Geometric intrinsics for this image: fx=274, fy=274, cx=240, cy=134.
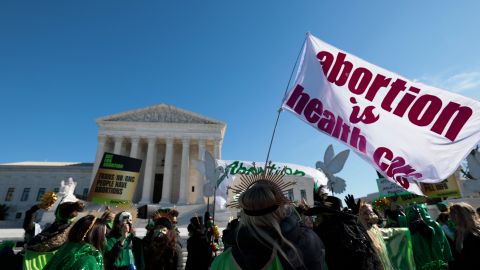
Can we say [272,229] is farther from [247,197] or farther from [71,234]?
[71,234]

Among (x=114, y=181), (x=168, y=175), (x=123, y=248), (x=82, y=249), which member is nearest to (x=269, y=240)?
(x=82, y=249)

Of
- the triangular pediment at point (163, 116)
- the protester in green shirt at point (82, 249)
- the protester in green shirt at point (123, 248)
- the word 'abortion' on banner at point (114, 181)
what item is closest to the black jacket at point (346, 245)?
the protester in green shirt at point (82, 249)

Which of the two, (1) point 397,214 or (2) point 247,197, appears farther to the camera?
(1) point 397,214

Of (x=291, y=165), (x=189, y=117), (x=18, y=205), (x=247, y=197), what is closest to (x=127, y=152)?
(x=189, y=117)

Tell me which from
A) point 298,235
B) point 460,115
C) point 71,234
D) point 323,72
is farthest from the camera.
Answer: point 323,72

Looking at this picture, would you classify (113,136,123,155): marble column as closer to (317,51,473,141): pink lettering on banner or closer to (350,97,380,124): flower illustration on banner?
(317,51,473,141): pink lettering on banner

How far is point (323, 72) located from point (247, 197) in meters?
4.27

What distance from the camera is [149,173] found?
39.2 m

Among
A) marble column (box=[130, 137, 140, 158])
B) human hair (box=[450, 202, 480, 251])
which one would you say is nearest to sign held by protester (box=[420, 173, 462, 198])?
human hair (box=[450, 202, 480, 251])

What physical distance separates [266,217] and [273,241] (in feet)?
0.50

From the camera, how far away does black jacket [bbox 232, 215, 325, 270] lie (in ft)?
5.32

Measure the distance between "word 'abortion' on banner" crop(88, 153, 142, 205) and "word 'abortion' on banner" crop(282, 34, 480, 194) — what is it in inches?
395

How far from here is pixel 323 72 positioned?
17.7 ft

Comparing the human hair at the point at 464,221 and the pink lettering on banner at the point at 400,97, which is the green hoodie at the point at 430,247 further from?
the pink lettering on banner at the point at 400,97
